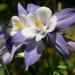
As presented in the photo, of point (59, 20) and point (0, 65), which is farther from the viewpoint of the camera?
point (0, 65)

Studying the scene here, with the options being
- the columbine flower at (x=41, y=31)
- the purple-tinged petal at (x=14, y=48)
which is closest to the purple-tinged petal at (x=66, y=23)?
the columbine flower at (x=41, y=31)

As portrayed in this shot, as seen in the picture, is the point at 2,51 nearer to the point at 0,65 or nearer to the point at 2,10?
the point at 0,65

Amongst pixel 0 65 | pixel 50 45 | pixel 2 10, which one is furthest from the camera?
pixel 2 10

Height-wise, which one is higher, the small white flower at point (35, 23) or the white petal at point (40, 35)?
the small white flower at point (35, 23)

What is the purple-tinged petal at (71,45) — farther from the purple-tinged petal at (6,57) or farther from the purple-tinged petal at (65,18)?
the purple-tinged petal at (6,57)

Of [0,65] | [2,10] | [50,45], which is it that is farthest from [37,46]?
[2,10]

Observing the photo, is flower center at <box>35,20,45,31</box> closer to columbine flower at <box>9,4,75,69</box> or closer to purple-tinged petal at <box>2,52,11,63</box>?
columbine flower at <box>9,4,75,69</box>
